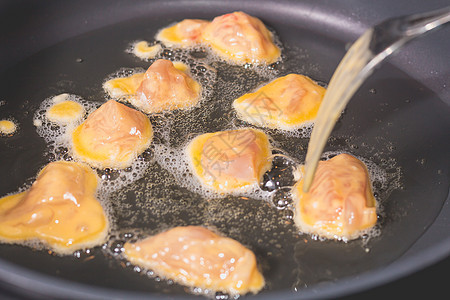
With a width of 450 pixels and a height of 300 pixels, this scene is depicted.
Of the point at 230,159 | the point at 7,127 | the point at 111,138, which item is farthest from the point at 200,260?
the point at 7,127

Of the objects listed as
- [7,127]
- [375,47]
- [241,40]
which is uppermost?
[375,47]

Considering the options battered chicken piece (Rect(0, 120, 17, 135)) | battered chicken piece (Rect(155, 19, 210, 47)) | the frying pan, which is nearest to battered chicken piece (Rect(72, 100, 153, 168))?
the frying pan

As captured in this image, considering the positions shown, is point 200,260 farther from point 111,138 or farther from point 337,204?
point 111,138

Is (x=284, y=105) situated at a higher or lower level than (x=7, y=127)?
higher

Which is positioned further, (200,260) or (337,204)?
(337,204)

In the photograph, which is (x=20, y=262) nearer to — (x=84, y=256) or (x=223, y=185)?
(x=84, y=256)

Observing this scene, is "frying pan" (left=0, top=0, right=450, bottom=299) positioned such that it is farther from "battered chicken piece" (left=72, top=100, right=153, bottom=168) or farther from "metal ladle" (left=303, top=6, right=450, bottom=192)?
"metal ladle" (left=303, top=6, right=450, bottom=192)
